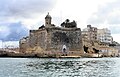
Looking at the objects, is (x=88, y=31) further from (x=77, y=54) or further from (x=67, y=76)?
(x=67, y=76)

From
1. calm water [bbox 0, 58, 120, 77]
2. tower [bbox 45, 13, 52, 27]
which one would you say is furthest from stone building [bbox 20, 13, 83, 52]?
calm water [bbox 0, 58, 120, 77]

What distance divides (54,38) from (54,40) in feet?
2.44

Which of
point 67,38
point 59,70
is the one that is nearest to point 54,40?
point 67,38

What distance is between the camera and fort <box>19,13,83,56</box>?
135 metres

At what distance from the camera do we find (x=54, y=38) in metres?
136

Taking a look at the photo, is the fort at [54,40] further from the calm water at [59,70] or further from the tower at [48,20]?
the calm water at [59,70]

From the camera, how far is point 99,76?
39938mm

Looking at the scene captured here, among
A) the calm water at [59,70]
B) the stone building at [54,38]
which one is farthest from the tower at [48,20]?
the calm water at [59,70]

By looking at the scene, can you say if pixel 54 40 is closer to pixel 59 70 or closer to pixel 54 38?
pixel 54 38

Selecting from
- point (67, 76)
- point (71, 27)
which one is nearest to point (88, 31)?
point (71, 27)

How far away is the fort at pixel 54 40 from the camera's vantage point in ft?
443

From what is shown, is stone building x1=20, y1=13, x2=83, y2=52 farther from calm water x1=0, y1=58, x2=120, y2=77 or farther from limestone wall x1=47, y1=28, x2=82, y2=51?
calm water x1=0, y1=58, x2=120, y2=77

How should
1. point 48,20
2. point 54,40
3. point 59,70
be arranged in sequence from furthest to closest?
point 48,20
point 54,40
point 59,70

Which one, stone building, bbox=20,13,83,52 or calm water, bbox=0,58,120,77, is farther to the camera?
stone building, bbox=20,13,83,52
